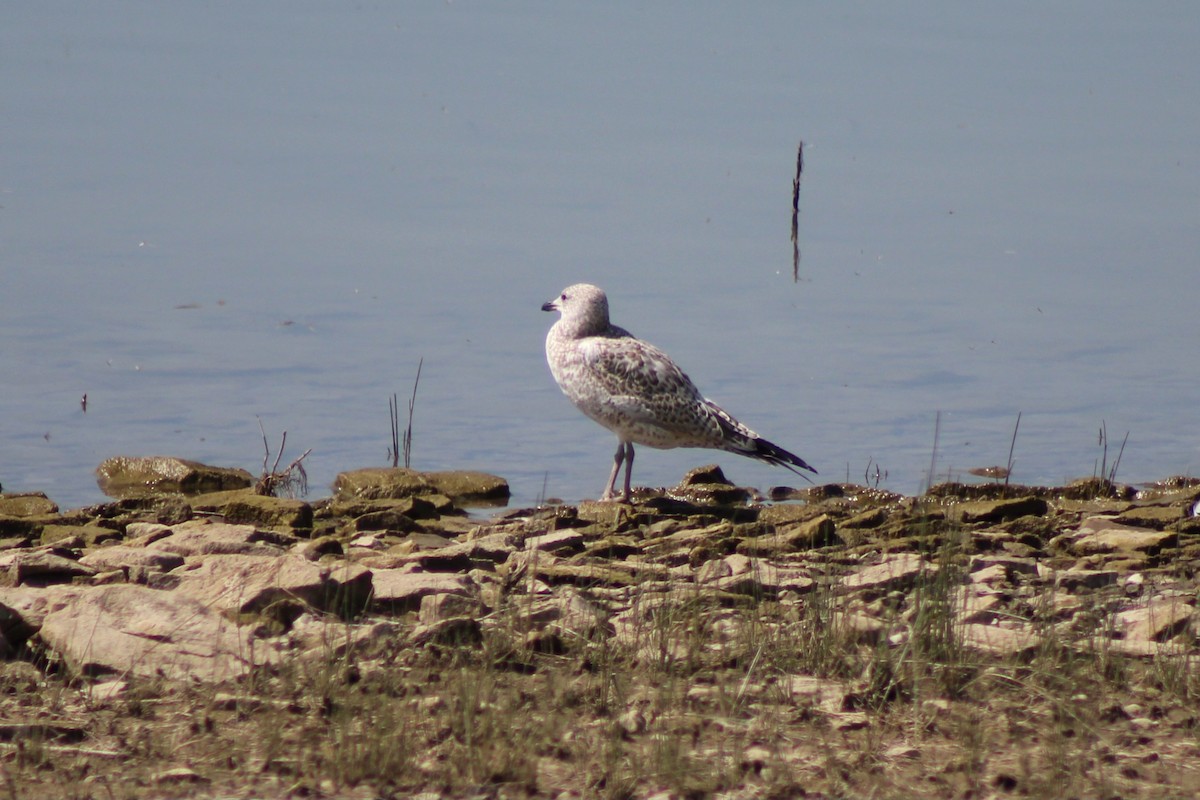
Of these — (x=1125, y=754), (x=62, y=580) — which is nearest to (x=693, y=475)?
(x=62, y=580)

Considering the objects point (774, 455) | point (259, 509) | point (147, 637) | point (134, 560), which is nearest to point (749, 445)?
point (774, 455)

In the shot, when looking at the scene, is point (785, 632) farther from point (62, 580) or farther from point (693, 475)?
point (693, 475)

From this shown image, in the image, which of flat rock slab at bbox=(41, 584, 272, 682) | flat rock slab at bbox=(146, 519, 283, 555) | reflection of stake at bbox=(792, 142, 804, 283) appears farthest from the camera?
reflection of stake at bbox=(792, 142, 804, 283)

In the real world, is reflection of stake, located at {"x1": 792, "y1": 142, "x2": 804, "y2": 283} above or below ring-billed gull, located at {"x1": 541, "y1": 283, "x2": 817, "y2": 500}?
above

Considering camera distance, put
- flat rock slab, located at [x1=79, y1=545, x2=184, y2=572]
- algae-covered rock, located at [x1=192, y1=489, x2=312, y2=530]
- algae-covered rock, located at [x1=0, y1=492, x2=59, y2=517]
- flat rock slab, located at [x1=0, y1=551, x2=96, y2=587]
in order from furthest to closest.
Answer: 1. algae-covered rock, located at [x1=0, y1=492, x2=59, y2=517]
2. algae-covered rock, located at [x1=192, y1=489, x2=312, y2=530]
3. flat rock slab, located at [x1=79, y1=545, x2=184, y2=572]
4. flat rock slab, located at [x1=0, y1=551, x2=96, y2=587]

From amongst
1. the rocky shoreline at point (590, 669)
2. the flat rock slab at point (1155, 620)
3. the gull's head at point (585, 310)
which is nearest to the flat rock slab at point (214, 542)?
the rocky shoreline at point (590, 669)

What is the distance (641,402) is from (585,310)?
67 centimetres

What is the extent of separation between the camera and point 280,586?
213 inches

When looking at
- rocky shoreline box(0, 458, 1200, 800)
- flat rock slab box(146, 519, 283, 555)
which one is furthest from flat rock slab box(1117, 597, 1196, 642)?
flat rock slab box(146, 519, 283, 555)

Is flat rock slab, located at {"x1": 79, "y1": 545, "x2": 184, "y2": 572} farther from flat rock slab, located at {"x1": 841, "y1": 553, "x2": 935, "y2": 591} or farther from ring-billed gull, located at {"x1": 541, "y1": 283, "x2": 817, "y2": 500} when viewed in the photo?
ring-billed gull, located at {"x1": 541, "y1": 283, "x2": 817, "y2": 500}

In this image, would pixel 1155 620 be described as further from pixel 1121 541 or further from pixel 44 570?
pixel 44 570

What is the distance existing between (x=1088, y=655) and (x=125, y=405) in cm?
784

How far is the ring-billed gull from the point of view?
9.25 metres

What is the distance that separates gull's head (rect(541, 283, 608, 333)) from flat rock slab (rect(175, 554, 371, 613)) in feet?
13.4
